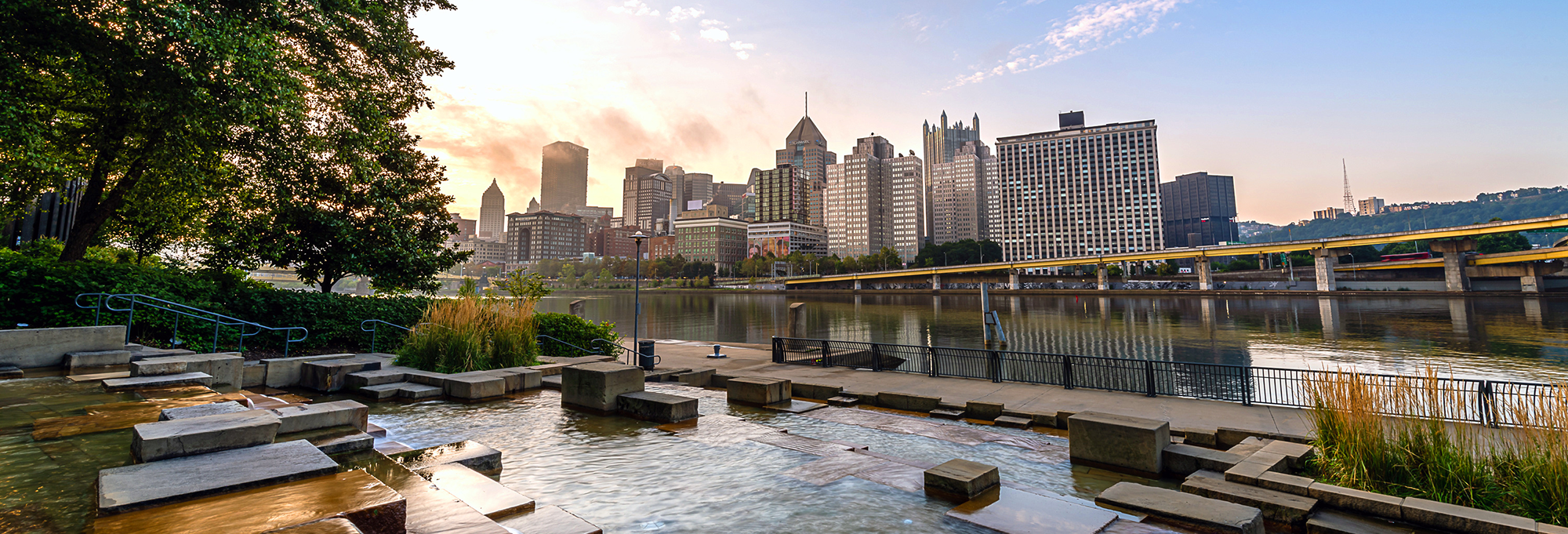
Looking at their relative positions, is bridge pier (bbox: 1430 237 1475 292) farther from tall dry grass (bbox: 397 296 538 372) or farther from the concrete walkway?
tall dry grass (bbox: 397 296 538 372)

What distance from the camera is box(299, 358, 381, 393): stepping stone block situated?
9.63 m

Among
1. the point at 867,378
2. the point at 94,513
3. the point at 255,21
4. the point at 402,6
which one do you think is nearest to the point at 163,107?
the point at 255,21

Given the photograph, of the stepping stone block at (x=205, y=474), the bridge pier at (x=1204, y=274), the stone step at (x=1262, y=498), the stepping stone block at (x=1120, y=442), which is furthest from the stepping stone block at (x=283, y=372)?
the bridge pier at (x=1204, y=274)

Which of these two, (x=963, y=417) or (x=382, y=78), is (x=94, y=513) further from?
(x=382, y=78)

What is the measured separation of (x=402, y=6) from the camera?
648 inches

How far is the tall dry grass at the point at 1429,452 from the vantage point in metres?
5.22

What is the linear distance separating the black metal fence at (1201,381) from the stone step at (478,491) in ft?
27.8

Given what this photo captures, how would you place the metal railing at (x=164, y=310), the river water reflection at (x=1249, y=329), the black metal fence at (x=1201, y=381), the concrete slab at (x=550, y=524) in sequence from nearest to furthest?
1. the concrete slab at (x=550, y=524)
2. the black metal fence at (x=1201, y=381)
3. the metal railing at (x=164, y=310)
4. the river water reflection at (x=1249, y=329)

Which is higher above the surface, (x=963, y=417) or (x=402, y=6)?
(x=402, y=6)

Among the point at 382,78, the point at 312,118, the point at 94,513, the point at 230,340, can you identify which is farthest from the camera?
the point at 382,78

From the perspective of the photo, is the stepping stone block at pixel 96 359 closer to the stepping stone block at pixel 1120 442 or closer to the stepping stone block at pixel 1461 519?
the stepping stone block at pixel 1120 442

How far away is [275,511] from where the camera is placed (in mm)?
3164

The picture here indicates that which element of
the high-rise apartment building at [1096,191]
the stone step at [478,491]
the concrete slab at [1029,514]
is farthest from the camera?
the high-rise apartment building at [1096,191]

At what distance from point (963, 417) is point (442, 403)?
8.54 metres
